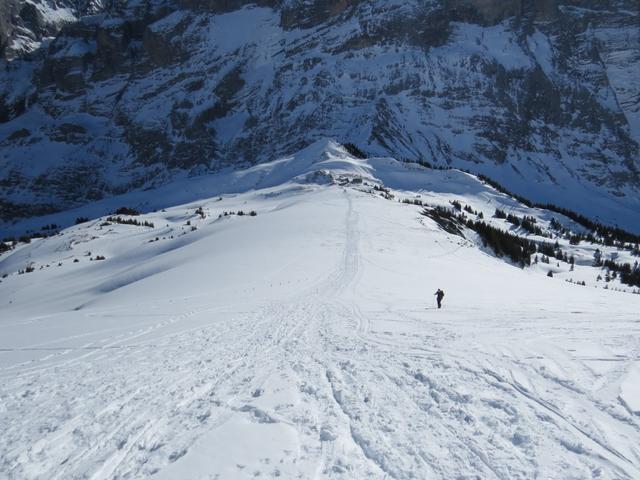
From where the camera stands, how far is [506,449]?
238 inches

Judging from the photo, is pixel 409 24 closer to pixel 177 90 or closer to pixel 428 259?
pixel 177 90

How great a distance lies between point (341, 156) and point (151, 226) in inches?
2164

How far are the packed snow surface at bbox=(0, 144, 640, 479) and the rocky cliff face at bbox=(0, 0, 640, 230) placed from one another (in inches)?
4895

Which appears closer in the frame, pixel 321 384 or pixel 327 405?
pixel 327 405

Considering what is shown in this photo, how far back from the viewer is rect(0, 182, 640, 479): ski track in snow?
5844 mm

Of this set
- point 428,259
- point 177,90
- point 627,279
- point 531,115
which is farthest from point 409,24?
point 428,259

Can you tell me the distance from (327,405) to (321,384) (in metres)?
0.98

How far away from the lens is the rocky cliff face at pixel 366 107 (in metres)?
154

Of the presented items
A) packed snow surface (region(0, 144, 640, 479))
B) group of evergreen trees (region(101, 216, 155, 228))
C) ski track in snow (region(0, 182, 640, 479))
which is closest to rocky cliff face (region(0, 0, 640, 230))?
group of evergreen trees (region(101, 216, 155, 228))

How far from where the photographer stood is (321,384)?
27.9 feet

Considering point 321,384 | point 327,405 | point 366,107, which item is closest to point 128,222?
point 321,384

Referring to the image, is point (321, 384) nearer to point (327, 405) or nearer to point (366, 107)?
point (327, 405)

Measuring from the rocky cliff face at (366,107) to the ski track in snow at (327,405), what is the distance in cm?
12932

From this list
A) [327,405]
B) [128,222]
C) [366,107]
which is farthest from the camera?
[366,107]
